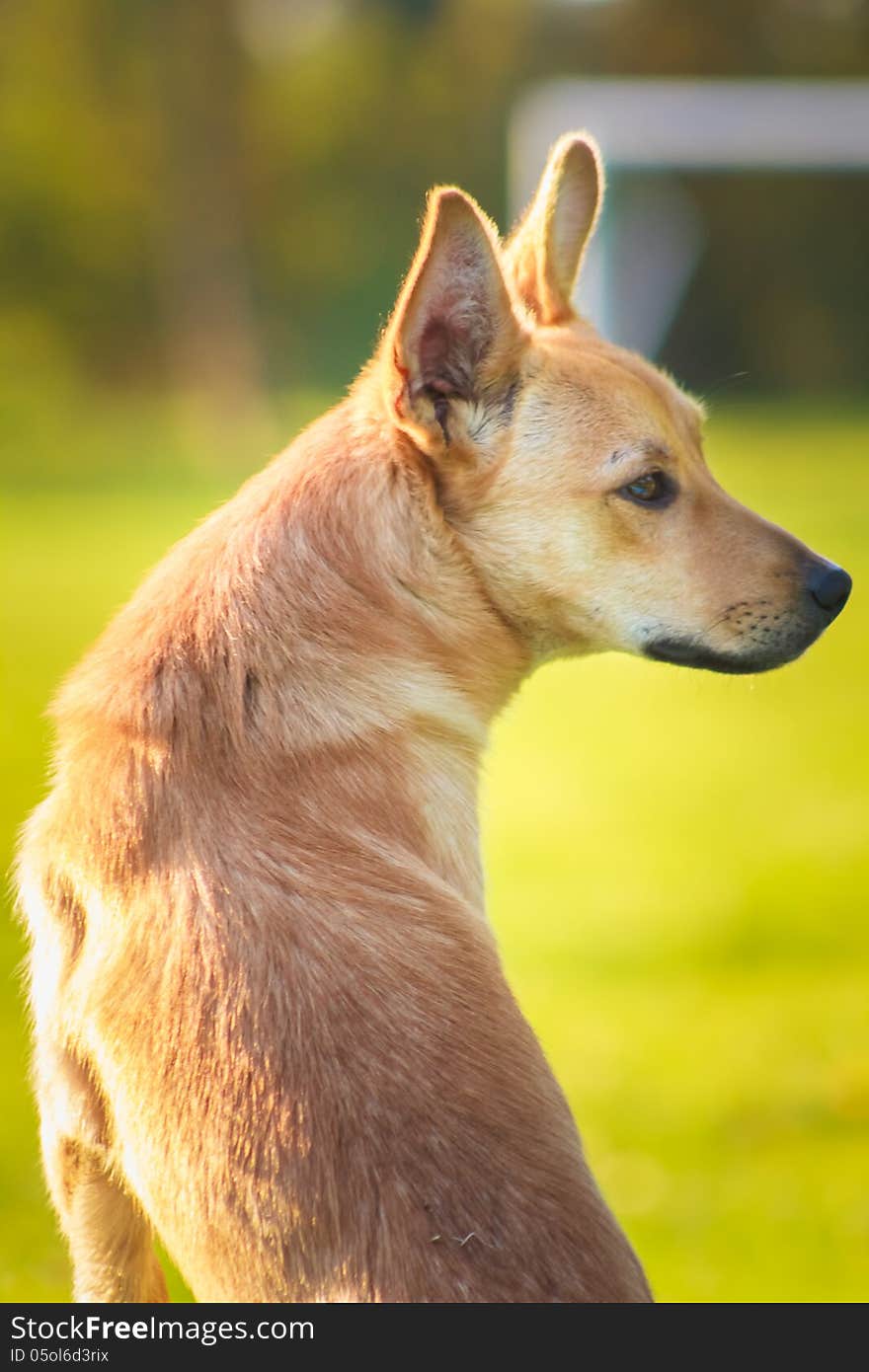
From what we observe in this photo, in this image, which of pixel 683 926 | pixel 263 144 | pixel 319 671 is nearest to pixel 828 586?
pixel 319 671

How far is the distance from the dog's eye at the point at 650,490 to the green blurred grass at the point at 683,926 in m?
0.64

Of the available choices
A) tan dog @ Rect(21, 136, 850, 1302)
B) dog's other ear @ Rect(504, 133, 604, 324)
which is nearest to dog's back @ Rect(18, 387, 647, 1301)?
Result: tan dog @ Rect(21, 136, 850, 1302)

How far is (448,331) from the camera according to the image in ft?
10.7

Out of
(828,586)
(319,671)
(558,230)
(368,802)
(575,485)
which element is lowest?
(368,802)

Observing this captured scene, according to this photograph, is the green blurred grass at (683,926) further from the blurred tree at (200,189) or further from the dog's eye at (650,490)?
the blurred tree at (200,189)

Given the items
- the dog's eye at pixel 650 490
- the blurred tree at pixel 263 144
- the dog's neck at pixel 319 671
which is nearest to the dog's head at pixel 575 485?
the dog's eye at pixel 650 490

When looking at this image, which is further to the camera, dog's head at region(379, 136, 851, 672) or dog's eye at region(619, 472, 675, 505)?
dog's eye at region(619, 472, 675, 505)

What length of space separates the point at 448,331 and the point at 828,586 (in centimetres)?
97

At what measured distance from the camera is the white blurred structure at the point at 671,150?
21156mm

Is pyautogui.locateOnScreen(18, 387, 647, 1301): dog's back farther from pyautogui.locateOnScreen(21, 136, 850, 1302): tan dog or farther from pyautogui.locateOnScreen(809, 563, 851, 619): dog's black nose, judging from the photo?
pyautogui.locateOnScreen(809, 563, 851, 619): dog's black nose

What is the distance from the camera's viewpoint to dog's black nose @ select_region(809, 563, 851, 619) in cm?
353

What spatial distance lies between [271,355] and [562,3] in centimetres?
989

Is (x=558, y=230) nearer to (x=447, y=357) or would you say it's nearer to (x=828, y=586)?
(x=447, y=357)

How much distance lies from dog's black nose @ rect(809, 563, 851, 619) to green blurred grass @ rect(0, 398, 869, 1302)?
1.68 ft
